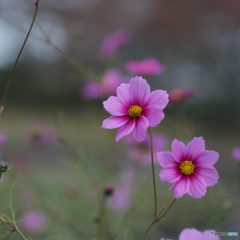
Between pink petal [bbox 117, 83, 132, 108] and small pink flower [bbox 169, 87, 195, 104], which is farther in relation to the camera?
small pink flower [bbox 169, 87, 195, 104]

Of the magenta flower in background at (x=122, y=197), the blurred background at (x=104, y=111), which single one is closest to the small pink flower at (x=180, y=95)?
the blurred background at (x=104, y=111)

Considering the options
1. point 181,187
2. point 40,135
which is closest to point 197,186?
point 181,187

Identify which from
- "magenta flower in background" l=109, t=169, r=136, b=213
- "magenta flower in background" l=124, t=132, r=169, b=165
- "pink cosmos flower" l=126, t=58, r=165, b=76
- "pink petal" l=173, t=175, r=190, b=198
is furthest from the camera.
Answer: "magenta flower in background" l=109, t=169, r=136, b=213

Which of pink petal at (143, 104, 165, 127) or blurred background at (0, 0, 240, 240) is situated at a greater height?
blurred background at (0, 0, 240, 240)

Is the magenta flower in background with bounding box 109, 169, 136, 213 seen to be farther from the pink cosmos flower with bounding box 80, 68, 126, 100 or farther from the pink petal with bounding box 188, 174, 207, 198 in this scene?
the pink petal with bounding box 188, 174, 207, 198

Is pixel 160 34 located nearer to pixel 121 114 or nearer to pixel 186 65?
pixel 186 65

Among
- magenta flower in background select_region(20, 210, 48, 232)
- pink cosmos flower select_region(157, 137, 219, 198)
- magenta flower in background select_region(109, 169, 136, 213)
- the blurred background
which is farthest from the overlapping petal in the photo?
magenta flower in background select_region(20, 210, 48, 232)

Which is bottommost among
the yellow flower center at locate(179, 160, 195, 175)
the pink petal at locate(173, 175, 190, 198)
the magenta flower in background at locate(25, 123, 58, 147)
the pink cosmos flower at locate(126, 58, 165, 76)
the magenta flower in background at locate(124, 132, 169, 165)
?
the pink petal at locate(173, 175, 190, 198)
